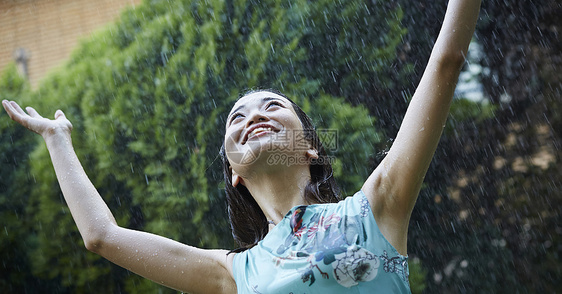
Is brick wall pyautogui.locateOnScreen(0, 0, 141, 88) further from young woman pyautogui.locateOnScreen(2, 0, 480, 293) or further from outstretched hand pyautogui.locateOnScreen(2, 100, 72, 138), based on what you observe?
young woman pyautogui.locateOnScreen(2, 0, 480, 293)

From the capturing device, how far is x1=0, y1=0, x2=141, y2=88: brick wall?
9586mm

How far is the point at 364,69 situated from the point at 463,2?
11.9 ft

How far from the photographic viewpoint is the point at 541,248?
517 centimetres

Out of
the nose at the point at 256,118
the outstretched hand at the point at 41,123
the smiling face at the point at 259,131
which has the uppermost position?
the outstretched hand at the point at 41,123

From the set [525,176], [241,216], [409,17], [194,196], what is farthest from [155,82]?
[525,176]

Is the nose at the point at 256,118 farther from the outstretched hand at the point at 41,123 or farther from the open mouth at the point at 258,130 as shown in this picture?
the outstretched hand at the point at 41,123

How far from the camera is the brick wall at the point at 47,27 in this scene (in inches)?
377

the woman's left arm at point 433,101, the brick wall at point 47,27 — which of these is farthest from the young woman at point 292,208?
the brick wall at point 47,27

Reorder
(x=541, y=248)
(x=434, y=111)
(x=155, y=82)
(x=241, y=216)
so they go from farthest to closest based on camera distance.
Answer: (x=541, y=248), (x=155, y=82), (x=241, y=216), (x=434, y=111)

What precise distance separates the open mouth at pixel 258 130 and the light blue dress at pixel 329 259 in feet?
0.99

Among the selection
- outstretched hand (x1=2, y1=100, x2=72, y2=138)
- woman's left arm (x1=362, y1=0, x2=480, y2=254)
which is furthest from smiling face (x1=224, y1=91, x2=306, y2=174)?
outstretched hand (x1=2, y1=100, x2=72, y2=138)

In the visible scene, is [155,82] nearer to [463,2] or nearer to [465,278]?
[465,278]

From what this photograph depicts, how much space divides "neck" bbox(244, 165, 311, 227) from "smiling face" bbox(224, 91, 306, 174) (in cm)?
5

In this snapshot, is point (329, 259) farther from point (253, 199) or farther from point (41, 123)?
point (41, 123)
